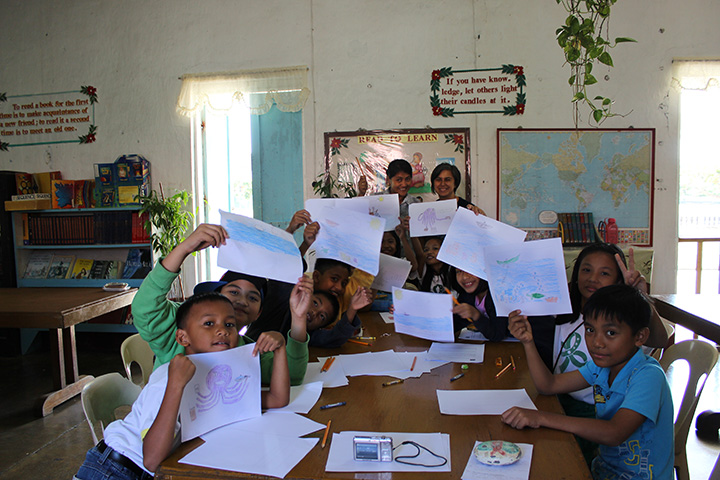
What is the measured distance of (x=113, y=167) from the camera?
4.55 metres

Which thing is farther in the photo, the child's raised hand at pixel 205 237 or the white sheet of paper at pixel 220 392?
the child's raised hand at pixel 205 237

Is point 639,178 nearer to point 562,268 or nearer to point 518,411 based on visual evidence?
point 562,268

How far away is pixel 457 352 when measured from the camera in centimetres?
162

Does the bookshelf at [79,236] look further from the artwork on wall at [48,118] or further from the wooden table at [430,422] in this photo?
the wooden table at [430,422]

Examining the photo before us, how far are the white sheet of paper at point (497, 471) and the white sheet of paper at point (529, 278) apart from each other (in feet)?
1.98

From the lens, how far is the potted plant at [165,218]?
13.7ft

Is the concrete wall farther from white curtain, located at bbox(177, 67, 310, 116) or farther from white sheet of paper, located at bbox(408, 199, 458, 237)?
white sheet of paper, located at bbox(408, 199, 458, 237)

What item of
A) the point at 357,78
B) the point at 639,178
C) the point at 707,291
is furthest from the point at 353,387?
the point at 707,291

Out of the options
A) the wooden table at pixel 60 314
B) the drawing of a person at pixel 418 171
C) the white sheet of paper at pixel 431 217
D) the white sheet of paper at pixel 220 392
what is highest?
the drawing of a person at pixel 418 171

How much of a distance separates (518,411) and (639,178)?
3740 mm

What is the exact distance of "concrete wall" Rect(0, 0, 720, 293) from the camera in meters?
4.03

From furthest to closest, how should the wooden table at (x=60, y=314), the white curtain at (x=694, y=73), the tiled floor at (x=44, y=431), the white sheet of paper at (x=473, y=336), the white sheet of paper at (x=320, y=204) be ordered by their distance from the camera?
1. the white curtain at (x=694, y=73)
2. the wooden table at (x=60, y=314)
3. the tiled floor at (x=44, y=431)
4. the white sheet of paper at (x=320, y=204)
5. the white sheet of paper at (x=473, y=336)

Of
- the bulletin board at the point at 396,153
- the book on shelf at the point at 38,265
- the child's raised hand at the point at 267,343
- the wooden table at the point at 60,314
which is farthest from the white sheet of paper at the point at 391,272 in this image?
the book on shelf at the point at 38,265

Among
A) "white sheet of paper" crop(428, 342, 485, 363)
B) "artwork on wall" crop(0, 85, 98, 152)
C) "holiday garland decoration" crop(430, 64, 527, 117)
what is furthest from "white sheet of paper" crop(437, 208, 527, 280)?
"artwork on wall" crop(0, 85, 98, 152)
